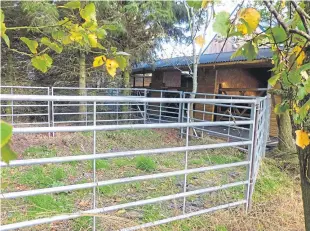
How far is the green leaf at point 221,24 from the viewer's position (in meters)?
0.72

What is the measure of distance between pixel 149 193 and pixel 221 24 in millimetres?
2767

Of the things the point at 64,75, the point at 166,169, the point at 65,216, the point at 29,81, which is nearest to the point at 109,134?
the point at 166,169

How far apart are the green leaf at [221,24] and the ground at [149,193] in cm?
166

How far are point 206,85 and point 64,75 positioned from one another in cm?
469

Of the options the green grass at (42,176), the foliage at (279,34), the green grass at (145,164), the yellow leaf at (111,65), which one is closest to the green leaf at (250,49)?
the foliage at (279,34)

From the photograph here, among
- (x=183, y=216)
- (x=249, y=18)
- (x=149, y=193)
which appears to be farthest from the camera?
(x=149, y=193)

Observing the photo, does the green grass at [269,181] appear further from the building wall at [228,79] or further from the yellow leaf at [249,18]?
the building wall at [228,79]

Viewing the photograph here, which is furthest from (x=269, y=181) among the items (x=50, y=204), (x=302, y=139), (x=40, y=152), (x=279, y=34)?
(x=40, y=152)

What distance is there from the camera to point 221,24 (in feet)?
2.37

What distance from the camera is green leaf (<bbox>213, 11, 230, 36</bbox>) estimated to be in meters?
0.72

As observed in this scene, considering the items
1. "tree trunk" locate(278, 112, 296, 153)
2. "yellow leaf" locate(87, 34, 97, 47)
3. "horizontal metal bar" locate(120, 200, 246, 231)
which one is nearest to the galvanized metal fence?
"horizontal metal bar" locate(120, 200, 246, 231)

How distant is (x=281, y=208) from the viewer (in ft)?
9.11

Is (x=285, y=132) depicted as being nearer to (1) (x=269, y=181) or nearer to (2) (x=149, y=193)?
(1) (x=269, y=181)

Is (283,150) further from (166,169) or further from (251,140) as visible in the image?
(251,140)
